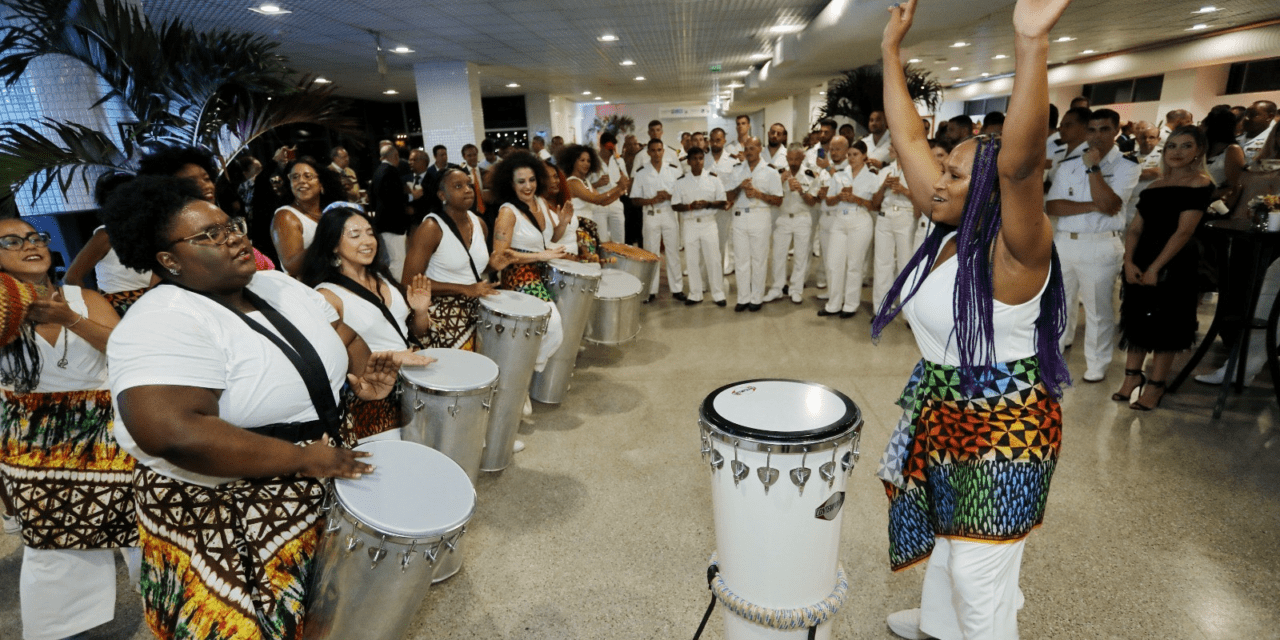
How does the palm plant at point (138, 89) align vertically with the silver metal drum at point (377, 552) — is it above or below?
above

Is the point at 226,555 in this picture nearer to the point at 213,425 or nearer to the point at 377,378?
the point at 213,425

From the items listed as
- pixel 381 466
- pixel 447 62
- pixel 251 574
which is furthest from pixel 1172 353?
pixel 447 62

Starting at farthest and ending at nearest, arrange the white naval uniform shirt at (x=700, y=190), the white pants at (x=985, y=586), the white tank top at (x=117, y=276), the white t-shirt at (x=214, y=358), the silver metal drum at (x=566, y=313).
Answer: the white naval uniform shirt at (x=700, y=190), the silver metal drum at (x=566, y=313), the white tank top at (x=117, y=276), the white pants at (x=985, y=586), the white t-shirt at (x=214, y=358)

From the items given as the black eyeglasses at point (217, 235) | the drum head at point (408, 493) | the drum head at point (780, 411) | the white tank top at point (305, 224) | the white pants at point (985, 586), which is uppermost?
the black eyeglasses at point (217, 235)

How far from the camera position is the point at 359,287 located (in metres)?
2.36

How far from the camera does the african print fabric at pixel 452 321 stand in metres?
2.97

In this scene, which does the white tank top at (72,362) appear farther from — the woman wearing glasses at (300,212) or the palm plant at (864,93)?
the palm plant at (864,93)

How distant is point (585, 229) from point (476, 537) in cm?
249

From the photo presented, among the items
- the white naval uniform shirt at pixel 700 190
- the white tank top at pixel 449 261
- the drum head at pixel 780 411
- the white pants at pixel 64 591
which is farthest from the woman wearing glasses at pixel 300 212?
the white naval uniform shirt at pixel 700 190

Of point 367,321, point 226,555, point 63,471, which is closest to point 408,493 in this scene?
point 226,555

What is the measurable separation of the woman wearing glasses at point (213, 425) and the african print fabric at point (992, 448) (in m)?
1.43

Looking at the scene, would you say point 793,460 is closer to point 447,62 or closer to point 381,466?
point 381,466

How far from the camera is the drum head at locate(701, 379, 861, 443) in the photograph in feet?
4.86

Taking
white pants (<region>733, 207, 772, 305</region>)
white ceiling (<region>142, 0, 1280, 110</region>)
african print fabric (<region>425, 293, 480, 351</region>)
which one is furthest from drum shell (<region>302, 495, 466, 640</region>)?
white ceiling (<region>142, 0, 1280, 110</region>)
